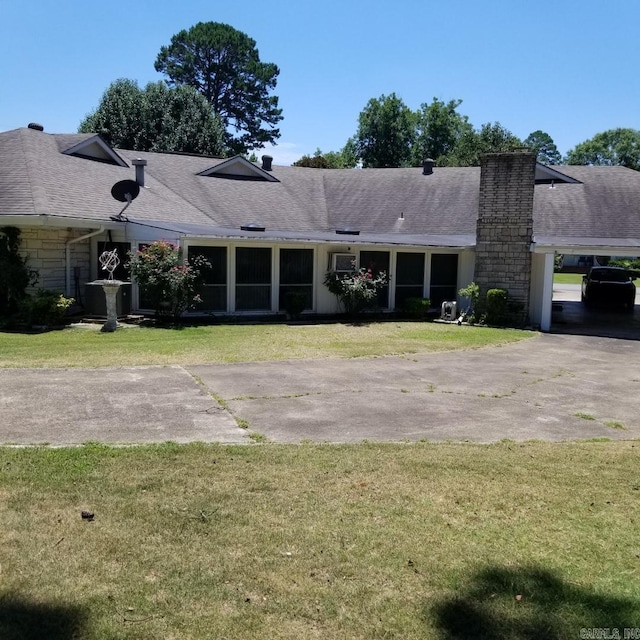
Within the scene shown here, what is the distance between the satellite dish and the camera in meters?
Result: 17.6

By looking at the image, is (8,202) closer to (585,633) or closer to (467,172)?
(585,633)

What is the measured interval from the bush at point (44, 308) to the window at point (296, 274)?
5.80 meters

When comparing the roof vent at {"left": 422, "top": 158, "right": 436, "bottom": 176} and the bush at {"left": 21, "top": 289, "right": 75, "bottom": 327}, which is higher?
the roof vent at {"left": 422, "top": 158, "right": 436, "bottom": 176}

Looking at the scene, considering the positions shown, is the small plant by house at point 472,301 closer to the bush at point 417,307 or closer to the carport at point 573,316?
the bush at point 417,307

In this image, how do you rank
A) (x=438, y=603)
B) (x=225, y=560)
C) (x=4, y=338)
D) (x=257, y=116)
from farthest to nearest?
1. (x=257, y=116)
2. (x=4, y=338)
3. (x=225, y=560)
4. (x=438, y=603)

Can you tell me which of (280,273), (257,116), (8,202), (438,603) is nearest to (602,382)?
(438,603)

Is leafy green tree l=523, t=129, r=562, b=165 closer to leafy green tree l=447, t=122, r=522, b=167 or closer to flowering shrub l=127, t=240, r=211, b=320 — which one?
leafy green tree l=447, t=122, r=522, b=167

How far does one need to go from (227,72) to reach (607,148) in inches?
2313

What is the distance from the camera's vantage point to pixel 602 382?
→ 10.1 m

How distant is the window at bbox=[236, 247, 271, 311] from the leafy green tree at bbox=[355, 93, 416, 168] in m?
36.9

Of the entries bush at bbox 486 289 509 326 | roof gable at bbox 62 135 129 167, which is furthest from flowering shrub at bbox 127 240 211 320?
bush at bbox 486 289 509 326

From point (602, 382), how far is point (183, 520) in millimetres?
7920

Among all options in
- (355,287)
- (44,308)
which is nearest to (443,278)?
(355,287)

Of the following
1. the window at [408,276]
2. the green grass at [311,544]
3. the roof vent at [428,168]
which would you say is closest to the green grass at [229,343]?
the window at [408,276]
